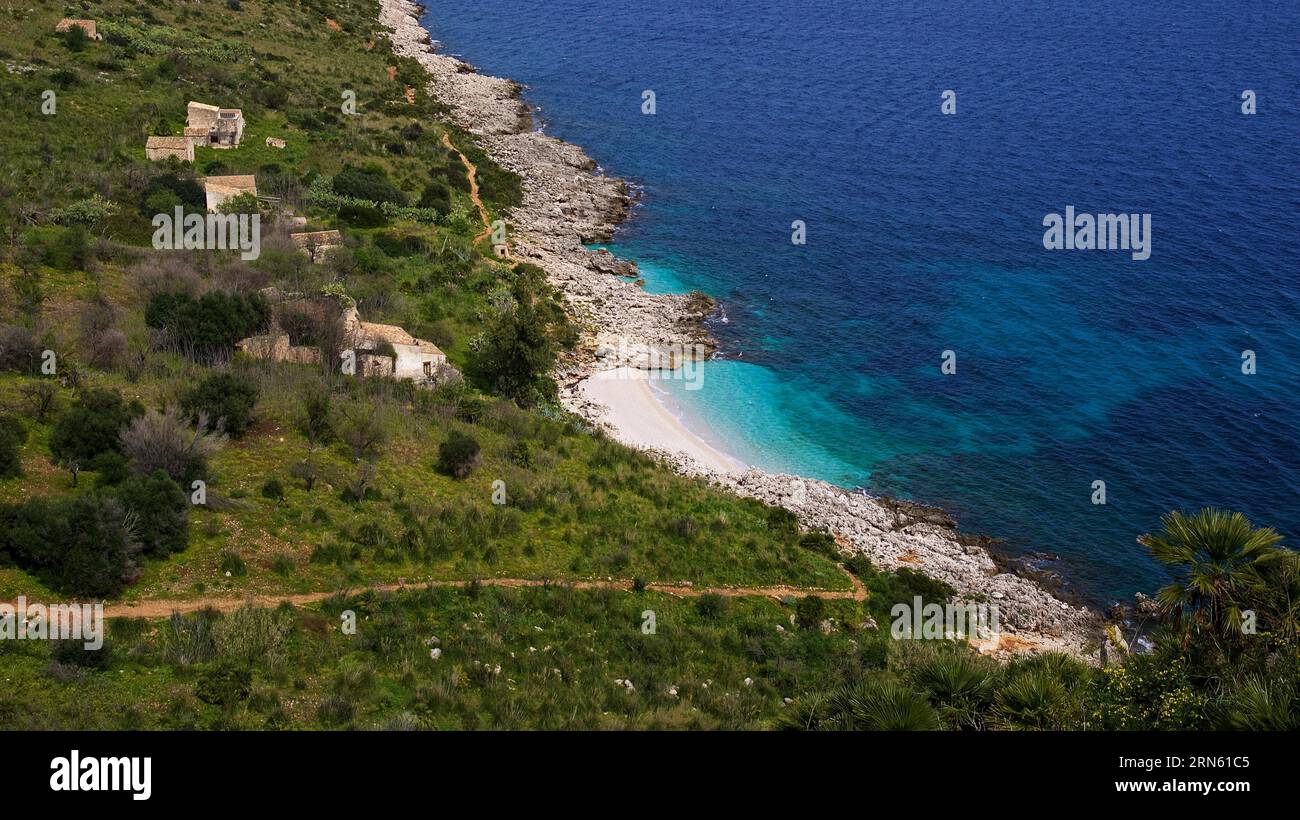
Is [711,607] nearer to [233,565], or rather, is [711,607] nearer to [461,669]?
[461,669]

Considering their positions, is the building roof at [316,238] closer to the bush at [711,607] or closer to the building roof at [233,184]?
the building roof at [233,184]

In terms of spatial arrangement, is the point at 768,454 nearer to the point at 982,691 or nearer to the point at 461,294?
the point at 461,294

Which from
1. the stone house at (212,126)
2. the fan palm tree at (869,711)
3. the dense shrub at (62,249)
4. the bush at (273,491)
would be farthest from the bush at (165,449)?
the stone house at (212,126)

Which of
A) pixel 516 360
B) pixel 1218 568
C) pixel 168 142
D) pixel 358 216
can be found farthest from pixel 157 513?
pixel 168 142

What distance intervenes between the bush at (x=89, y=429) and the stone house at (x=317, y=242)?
1993 cm

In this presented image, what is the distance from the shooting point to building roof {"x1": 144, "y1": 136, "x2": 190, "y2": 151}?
53094mm

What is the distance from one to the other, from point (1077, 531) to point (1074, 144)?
184ft

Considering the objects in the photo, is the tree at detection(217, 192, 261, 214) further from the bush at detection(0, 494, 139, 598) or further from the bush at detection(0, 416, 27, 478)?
the bush at detection(0, 494, 139, 598)

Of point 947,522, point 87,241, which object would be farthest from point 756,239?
point 87,241

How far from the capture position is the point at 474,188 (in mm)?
68000

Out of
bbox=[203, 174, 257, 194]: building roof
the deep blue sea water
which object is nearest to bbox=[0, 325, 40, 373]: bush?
bbox=[203, 174, 257, 194]: building roof

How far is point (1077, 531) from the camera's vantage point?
1620 inches

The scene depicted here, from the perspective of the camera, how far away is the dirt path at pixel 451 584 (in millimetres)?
22219

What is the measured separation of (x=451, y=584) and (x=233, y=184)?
3320 centimetres
